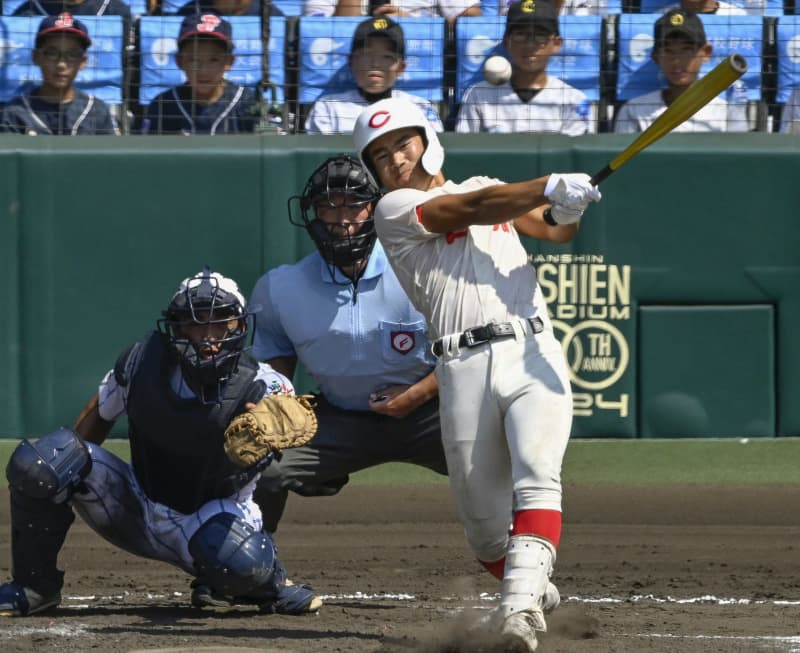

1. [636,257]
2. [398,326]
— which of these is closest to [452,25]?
[636,257]

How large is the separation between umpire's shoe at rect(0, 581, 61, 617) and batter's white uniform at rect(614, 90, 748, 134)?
4562 millimetres

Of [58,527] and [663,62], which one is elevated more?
[663,62]

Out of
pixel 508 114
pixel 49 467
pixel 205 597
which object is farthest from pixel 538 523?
pixel 508 114

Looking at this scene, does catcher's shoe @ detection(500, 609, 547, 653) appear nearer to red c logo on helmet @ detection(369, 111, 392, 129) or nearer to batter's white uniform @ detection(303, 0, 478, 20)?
red c logo on helmet @ detection(369, 111, 392, 129)

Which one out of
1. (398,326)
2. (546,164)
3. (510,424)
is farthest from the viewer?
(546,164)

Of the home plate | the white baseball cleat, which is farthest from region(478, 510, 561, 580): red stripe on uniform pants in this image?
the home plate

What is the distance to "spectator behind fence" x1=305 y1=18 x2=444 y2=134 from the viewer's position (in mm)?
8312

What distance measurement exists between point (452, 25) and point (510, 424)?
483 cm

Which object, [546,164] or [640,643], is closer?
[640,643]

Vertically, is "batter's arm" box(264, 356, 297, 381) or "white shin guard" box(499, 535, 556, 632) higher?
"batter's arm" box(264, 356, 297, 381)

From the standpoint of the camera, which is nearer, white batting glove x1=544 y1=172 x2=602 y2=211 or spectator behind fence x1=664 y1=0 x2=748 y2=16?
white batting glove x1=544 y1=172 x2=602 y2=211

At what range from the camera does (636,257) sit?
7781 mm

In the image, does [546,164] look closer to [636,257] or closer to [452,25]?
[636,257]

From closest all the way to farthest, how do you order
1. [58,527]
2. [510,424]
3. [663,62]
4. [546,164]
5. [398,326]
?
[510,424] → [58,527] → [398,326] → [546,164] → [663,62]
